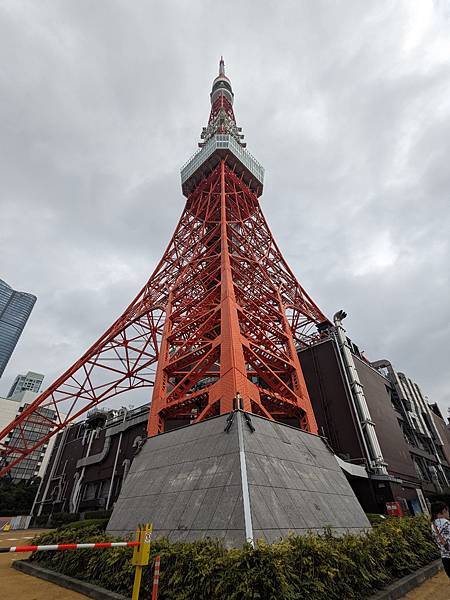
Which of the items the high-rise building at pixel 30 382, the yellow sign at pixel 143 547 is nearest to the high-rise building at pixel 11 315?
the high-rise building at pixel 30 382

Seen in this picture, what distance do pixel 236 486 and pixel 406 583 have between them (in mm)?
3682

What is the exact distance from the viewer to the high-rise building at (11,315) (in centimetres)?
14362

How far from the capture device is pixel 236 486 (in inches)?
279

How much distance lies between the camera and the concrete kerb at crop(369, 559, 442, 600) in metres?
5.42

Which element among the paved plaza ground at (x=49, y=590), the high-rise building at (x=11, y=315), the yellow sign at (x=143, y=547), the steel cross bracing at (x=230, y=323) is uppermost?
the high-rise building at (x=11, y=315)

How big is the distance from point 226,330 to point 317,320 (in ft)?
44.1

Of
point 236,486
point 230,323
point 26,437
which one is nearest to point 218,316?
point 230,323

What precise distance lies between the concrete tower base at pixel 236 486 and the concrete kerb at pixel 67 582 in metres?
1.72

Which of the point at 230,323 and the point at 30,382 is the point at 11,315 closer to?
the point at 30,382

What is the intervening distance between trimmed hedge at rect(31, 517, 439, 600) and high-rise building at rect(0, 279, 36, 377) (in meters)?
166

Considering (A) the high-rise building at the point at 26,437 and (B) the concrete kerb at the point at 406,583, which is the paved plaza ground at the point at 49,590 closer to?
(B) the concrete kerb at the point at 406,583

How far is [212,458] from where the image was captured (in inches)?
331

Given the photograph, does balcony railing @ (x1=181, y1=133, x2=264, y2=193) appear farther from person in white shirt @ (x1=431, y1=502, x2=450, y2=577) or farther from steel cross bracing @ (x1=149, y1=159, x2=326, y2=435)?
person in white shirt @ (x1=431, y1=502, x2=450, y2=577)

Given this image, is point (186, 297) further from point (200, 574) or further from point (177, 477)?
point (200, 574)
